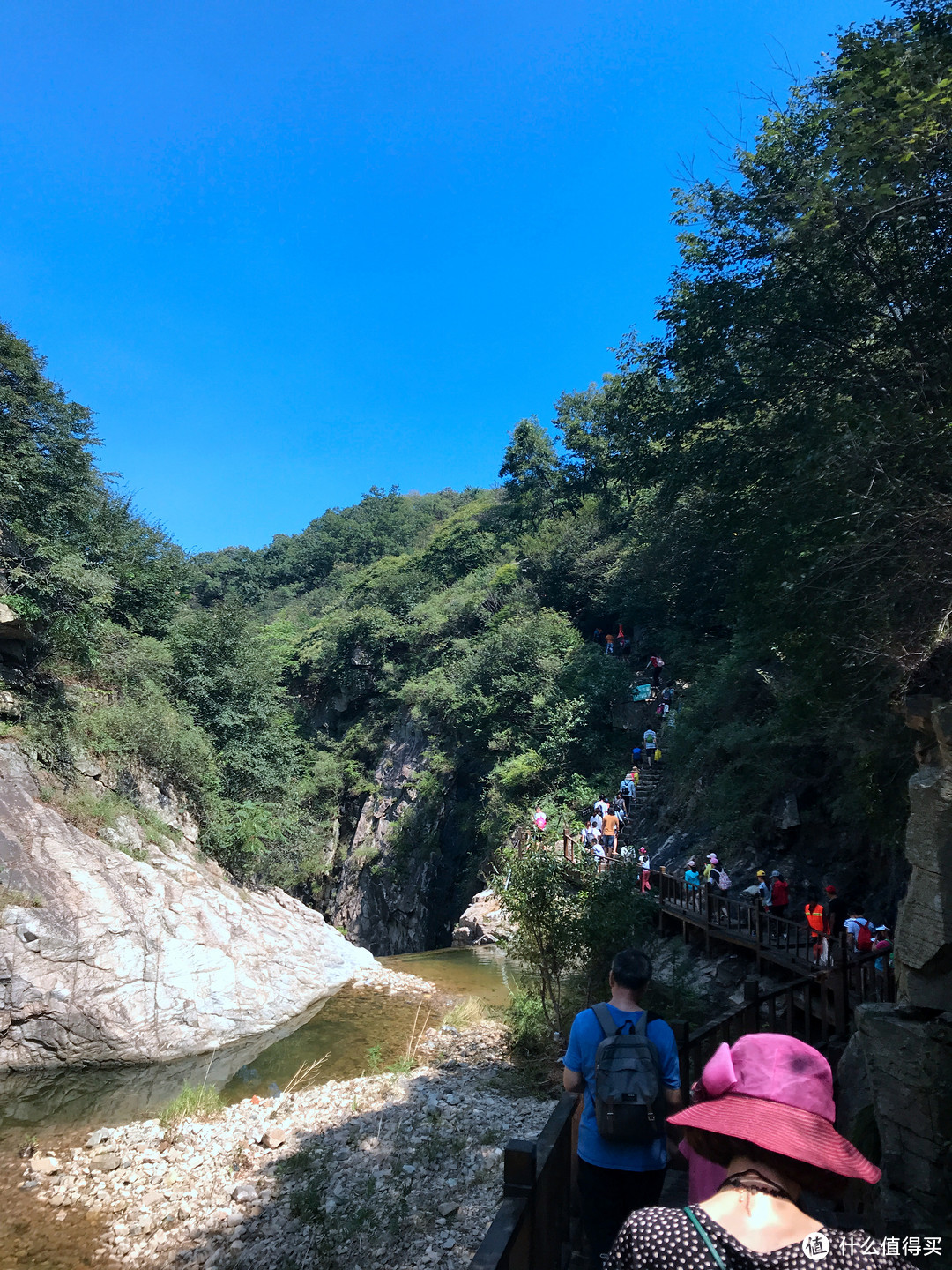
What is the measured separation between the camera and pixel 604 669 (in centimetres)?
2566

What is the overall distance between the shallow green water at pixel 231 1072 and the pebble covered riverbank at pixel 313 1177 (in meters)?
0.90

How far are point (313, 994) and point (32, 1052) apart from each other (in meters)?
5.25

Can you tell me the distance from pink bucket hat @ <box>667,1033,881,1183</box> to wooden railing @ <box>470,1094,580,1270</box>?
1.08m

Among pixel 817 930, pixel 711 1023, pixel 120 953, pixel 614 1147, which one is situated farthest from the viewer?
pixel 120 953

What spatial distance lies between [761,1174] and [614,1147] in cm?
177

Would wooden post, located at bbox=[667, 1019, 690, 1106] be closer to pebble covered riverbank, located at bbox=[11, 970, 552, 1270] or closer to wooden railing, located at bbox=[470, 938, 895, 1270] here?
wooden railing, located at bbox=[470, 938, 895, 1270]

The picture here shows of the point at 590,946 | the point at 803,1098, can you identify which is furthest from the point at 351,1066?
the point at 803,1098

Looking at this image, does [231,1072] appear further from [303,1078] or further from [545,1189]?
[545,1189]

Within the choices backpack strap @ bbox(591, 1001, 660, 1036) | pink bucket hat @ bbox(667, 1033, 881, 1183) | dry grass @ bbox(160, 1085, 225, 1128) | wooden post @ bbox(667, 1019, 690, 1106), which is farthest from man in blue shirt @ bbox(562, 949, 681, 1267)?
dry grass @ bbox(160, 1085, 225, 1128)

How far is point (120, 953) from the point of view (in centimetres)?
1258

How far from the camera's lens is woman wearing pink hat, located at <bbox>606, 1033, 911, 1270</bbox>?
1470 mm

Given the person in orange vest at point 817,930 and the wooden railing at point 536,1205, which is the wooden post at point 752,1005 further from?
the person in orange vest at point 817,930

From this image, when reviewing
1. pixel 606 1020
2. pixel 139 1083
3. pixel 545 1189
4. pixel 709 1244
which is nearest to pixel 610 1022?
pixel 606 1020

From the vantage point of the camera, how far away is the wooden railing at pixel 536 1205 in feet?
8.14
